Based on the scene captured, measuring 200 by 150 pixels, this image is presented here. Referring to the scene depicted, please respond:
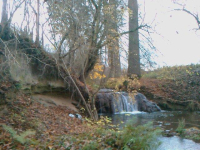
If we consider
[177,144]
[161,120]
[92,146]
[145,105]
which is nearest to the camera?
[92,146]

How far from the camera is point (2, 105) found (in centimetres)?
815

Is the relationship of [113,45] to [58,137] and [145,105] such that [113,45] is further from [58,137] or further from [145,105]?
[145,105]

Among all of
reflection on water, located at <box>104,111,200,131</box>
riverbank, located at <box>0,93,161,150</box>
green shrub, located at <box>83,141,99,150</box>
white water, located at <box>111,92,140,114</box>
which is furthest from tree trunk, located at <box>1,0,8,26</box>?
white water, located at <box>111,92,140,114</box>

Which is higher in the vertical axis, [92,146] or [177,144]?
[92,146]

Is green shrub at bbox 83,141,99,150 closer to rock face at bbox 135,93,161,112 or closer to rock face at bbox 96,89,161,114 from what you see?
rock face at bbox 96,89,161,114

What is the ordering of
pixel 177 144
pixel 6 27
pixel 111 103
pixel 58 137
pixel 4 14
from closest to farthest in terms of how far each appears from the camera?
1. pixel 58 137
2. pixel 177 144
3. pixel 6 27
4. pixel 4 14
5. pixel 111 103

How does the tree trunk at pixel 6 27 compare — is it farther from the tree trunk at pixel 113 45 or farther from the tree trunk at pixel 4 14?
the tree trunk at pixel 113 45

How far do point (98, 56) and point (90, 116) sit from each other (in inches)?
118

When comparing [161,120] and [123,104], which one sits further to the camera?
[123,104]

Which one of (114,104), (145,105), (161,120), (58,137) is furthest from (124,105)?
(58,137)


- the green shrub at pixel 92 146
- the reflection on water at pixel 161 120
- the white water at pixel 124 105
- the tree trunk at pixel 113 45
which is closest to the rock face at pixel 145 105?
the white water at pixel 124 105

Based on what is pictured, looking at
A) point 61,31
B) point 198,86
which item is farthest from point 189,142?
point 198,86

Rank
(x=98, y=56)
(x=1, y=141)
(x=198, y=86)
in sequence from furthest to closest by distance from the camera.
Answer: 1. (x=198, y=86)
2. (x=98, y=56)
3. (x=1, y=141)

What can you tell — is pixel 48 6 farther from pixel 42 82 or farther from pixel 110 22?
pixel 42 82
